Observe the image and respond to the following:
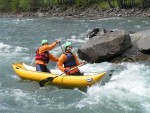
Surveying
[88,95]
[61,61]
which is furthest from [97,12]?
[88,95]

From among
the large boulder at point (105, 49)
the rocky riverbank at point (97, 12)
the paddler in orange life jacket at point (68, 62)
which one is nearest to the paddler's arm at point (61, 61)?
the paddler in orange life jacket at point (68, 62)

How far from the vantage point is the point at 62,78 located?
10.9m

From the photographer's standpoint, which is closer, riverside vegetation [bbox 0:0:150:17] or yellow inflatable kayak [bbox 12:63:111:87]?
yellow inflatable kayak [bbox 12:63:111:87]

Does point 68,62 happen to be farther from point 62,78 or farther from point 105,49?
point 105,49

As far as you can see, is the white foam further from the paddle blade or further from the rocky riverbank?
the rocky riverbank

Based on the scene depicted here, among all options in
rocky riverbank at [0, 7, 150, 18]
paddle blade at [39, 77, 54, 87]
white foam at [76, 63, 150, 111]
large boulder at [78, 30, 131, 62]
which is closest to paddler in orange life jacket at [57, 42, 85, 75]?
paddle blade at [39, 77, 54, 87]

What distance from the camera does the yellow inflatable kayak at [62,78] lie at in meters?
10.4

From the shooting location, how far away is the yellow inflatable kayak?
10352 mm

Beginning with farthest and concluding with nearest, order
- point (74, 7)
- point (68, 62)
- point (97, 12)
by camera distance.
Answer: point (74, 7) < point (97, 12) < point (68, 62)

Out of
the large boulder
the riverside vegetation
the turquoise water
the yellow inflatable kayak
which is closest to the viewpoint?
the turquoise water

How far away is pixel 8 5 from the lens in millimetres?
65188


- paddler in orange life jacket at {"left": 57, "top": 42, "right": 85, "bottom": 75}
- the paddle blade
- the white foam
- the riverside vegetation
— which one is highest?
Result: paddler in orange life jacket at {"left": 57, "top": 42, "right": 85, "bottom": 75}

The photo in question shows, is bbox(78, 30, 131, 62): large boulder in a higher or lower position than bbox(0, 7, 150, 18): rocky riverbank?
higher

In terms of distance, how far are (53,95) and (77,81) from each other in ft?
2.85
